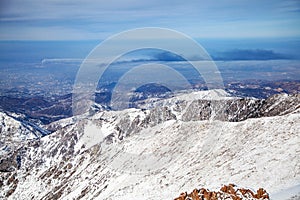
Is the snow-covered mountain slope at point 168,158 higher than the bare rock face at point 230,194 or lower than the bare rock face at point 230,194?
lower

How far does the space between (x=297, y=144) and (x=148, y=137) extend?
50477 mm

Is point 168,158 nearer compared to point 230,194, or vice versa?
point 230,194

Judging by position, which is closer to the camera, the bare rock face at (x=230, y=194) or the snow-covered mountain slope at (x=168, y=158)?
the bare rock face at (x=230, y=194)

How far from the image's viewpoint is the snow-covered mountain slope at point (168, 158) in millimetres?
46406

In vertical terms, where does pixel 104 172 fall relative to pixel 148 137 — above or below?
below

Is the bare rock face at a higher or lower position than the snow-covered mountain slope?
higher

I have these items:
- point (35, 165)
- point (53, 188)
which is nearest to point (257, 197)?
point (53, 188)

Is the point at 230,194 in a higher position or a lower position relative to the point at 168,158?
higher

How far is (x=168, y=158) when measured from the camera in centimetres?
7275

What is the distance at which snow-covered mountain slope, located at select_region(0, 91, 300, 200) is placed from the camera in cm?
4641

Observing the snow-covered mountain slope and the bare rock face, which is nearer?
the bare rock face

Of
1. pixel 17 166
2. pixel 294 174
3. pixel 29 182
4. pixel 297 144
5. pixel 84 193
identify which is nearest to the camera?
pixel 294 174

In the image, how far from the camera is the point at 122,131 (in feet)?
435

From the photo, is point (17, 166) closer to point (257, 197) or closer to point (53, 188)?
point (53, 188)
